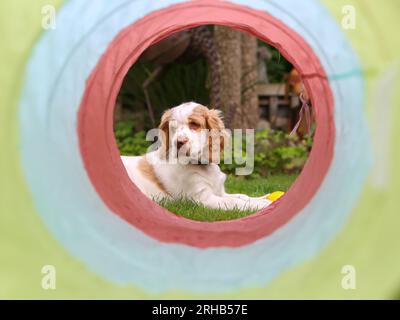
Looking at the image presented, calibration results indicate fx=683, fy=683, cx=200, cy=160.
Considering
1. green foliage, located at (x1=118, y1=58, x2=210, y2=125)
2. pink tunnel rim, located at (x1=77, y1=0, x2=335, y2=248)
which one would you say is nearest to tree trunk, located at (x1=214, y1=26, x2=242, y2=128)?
green foliage, located at (x1=118, y1=58, x2=210, y2=125)

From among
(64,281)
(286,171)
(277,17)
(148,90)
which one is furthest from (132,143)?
(64,281)

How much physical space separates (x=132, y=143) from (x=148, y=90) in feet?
2.41

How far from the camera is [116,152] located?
3523mm

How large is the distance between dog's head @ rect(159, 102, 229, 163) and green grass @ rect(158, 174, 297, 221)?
33cm

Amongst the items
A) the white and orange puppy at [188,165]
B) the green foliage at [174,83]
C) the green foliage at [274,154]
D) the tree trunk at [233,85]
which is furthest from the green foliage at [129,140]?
the white and orange puppy at [188,165]

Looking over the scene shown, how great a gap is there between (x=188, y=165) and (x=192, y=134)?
0.28 metres

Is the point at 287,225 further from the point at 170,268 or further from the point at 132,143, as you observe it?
the point at 132,143

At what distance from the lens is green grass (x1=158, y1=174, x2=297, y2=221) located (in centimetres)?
410

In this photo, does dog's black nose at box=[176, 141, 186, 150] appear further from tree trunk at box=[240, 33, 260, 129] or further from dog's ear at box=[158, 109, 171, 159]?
tree trunk at box=[240, 33, 260, 129]

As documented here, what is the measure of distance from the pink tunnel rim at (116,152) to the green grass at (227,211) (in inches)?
16.6

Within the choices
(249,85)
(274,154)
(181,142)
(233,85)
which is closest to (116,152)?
(181,142)

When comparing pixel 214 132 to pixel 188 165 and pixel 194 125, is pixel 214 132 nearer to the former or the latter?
pixel 194 125

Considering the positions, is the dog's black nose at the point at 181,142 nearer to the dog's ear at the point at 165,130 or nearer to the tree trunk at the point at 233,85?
the dog's ear at the point at 165,130
